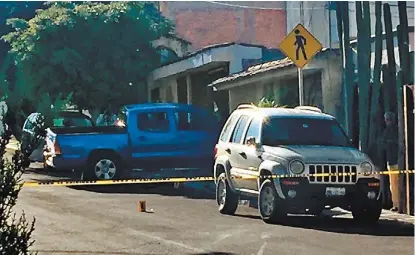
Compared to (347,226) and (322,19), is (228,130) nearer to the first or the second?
(347,226)

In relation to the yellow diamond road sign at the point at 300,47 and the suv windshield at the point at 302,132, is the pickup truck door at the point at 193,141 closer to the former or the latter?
the yellow diamond road sign at the point at 300,47

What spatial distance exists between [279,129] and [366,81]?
9.42ft

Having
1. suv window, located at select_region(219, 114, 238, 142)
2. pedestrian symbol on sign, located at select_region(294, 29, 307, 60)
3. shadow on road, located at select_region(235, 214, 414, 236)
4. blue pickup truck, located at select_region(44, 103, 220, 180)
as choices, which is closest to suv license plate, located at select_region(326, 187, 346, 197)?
shadow on road, located at select_region(235, 214, 414, 236)

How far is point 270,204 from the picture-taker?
13.0m

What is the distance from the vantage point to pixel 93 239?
37.9ft

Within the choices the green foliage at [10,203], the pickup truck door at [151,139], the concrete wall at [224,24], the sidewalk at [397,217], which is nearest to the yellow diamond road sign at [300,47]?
the sidewalk at [397,217]

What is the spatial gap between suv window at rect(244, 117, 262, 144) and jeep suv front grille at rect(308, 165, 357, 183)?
139cm

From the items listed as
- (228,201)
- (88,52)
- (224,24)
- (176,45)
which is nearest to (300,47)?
(228,201)

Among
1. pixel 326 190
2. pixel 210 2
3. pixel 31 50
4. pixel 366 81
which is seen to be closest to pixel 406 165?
pixel 326 190

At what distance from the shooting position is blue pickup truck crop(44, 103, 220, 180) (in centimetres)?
1998

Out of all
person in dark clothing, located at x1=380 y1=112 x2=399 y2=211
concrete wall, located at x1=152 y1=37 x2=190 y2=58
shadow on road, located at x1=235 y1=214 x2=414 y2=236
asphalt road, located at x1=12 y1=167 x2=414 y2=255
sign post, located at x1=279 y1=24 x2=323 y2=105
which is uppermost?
concrete wall, located at x1=152 y1=37 x2=190 y2=58

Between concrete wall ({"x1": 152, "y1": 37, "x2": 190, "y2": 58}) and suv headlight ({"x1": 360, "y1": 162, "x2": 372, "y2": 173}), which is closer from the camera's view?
suv headlight ({"x1": 360, "y1": 162, "x2": 372, "y2": 173})

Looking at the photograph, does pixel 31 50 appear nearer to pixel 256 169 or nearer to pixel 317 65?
pixel 317 65

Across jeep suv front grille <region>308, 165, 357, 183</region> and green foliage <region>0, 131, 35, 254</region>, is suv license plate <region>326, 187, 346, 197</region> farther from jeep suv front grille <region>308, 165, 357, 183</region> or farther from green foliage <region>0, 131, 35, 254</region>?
green foliage <region>0, 131, 35, 254</region>
